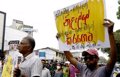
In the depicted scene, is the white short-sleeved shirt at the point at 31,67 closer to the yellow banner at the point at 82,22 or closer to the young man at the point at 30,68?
the young man at the point at 30,68

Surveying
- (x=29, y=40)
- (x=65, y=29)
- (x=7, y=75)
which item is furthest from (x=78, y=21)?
(x=7, y=75)

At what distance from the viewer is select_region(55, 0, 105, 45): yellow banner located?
5.32 meters

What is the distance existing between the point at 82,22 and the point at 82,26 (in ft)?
0.18

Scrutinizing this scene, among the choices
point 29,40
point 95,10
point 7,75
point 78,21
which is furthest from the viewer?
point 7,75

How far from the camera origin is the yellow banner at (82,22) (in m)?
5.32

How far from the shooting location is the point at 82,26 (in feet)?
18.8

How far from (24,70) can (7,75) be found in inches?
102

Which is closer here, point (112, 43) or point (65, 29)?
point (112, 43)

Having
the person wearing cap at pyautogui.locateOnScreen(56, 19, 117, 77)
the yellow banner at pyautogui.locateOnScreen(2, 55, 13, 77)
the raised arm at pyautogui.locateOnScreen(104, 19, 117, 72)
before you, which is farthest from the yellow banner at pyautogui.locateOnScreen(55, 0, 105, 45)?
the yellow banner at pyautogui.locateOnScreen(2, 55, 13, 77)

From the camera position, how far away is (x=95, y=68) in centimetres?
486

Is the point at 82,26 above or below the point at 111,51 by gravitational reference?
above

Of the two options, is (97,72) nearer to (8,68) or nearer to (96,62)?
(96,62)

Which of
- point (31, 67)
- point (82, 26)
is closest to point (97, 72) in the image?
point (31, 67)

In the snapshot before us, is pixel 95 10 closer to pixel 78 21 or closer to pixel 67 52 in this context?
pixel 78 21
